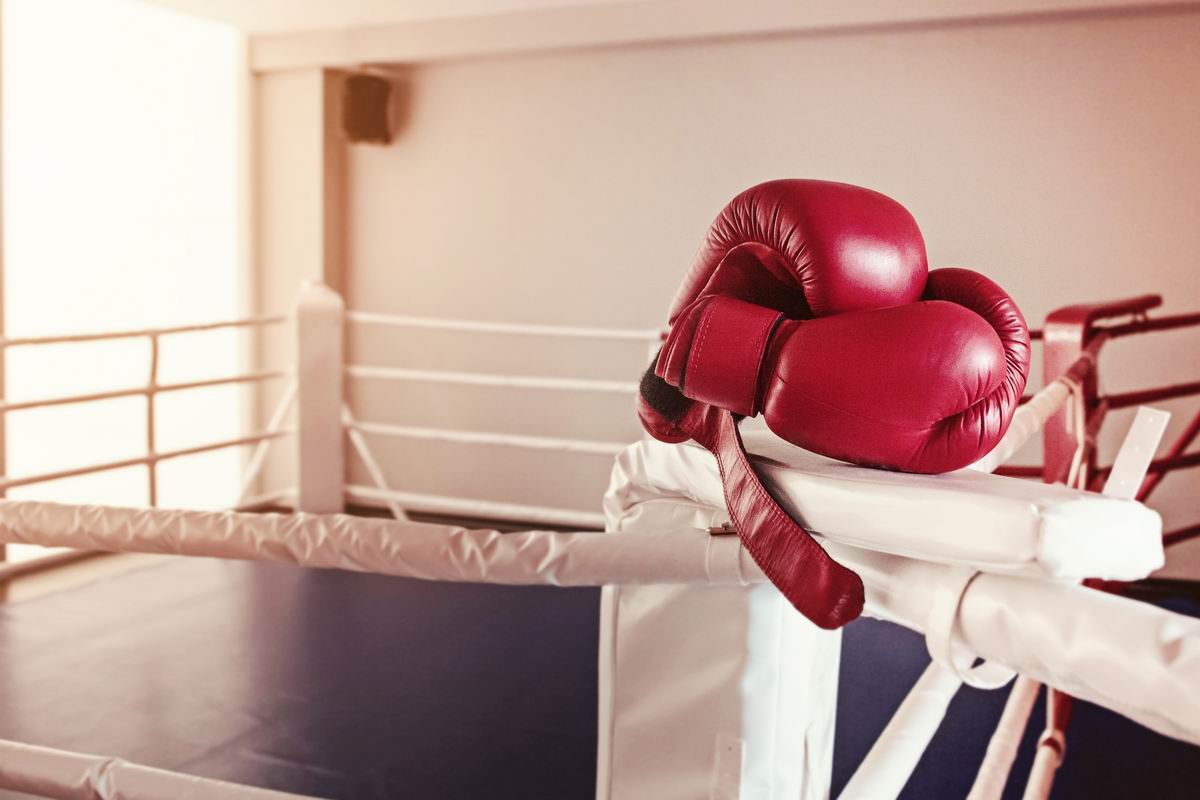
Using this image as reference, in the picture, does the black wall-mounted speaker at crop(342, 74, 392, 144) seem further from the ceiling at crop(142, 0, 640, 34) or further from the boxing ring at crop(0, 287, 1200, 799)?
the boxing ring at crop(0, 287, 1200, 799)

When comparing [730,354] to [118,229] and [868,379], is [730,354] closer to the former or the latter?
[868,379]

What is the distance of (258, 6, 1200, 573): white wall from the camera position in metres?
3.14

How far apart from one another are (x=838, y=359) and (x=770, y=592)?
23 cm

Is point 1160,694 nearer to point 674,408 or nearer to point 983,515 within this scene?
point 983,515

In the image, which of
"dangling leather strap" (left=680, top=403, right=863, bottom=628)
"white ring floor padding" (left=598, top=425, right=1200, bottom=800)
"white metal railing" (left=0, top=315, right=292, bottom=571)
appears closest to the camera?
"white ring floor padding" (left=598, top=425, right=1200, bottom=800)

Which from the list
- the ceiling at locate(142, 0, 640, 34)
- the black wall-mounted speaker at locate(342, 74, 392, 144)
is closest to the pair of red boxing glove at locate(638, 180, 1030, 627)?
the ceiling at locate(142, 0, 640, 34)

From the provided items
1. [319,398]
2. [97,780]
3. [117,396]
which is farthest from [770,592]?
[319,398]

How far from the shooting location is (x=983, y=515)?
45 centimetres

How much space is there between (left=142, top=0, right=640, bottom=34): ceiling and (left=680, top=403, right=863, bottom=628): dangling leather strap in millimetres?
3584

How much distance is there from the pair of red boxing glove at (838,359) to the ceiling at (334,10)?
3520 mm

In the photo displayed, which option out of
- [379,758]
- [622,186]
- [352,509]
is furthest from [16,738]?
[622,186]

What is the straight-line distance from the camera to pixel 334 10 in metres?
3.99

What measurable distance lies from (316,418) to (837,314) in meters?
3.29

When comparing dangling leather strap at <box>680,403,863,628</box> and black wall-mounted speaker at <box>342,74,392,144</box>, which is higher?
black wall-mounted speaker at <box>342,74,392,144</box>
